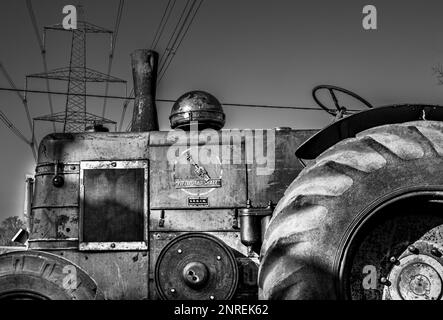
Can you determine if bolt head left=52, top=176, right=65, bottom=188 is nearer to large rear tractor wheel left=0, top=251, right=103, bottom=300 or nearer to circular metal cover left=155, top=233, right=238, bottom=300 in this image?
large rear tractor wheel left=0, top=251, right=103, bottom=300

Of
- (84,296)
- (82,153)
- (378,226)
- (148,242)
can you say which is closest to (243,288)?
(148,242)

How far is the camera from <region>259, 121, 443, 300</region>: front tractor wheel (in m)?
3.07

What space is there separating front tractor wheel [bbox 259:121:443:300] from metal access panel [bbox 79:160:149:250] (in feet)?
6.32

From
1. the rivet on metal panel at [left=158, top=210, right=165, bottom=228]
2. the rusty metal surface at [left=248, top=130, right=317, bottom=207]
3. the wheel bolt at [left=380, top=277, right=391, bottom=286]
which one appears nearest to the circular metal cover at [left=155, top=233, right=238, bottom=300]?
the rivet on metal panel at [left=158, top=210, right=165, bottom=228]

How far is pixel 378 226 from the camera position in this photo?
3273 mm

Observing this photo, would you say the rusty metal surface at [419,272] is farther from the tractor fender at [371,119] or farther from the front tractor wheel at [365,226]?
the tractor fender at [371,119]

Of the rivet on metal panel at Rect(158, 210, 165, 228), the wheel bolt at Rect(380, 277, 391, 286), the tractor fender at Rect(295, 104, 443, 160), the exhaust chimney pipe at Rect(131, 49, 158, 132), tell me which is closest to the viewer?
the wheel bolt at Rect(380, 277, 391, 286)

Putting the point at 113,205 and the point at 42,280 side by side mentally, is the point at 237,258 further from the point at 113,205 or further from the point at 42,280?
the point at 42,280

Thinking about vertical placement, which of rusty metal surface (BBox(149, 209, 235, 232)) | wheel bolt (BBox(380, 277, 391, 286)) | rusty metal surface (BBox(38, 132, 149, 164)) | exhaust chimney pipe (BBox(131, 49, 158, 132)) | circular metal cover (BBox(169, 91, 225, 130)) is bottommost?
wheel bolt (BBox(380, 277, 391, 286))

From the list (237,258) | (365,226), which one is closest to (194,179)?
(237,258)

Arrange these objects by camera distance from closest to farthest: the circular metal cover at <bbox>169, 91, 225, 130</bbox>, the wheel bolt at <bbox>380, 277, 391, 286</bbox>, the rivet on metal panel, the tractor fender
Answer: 1. the wheel bolt at <bbox>380, 277, 391, 286</bbox>
2. the tractor fender
3. the rivet on metal panel
4. the circular metal cover at <bbox>169, 91, 225, 130</bbox>

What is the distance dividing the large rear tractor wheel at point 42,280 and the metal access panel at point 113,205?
0.81 meters

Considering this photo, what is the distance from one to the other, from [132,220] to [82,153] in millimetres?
811

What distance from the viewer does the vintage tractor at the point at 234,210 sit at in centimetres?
312
